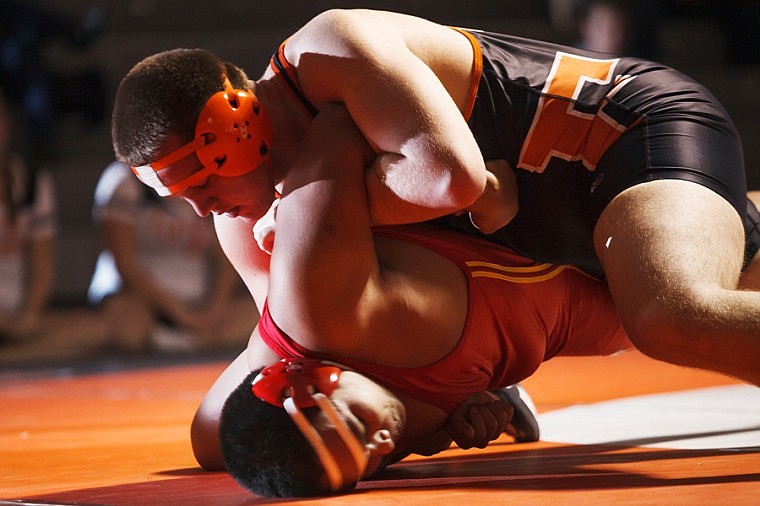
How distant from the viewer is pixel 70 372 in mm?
5035

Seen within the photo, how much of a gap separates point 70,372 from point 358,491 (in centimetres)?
341

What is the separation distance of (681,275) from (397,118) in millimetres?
571

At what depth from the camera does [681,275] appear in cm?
189

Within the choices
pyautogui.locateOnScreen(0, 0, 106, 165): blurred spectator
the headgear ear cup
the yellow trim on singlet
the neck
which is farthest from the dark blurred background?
the headgear ear cup

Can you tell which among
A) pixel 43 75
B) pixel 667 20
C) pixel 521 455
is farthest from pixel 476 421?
pixel 667 20

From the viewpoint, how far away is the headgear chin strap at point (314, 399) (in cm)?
178

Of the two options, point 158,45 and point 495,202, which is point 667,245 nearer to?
point 495,202

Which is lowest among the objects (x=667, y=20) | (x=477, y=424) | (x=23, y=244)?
(x=23, y=244)

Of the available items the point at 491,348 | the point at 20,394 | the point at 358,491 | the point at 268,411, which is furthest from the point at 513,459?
the point at 20,394

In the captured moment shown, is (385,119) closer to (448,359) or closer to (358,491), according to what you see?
(448,359)

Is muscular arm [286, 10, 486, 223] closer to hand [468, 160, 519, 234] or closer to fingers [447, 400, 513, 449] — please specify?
hand [468, 160, 519, 234]

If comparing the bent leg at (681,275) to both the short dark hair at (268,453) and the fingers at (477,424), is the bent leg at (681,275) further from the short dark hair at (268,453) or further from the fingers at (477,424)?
the short dark hair at (268,453)

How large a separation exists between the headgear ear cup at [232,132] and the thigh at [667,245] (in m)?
0.69

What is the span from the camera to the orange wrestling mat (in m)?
1.78
